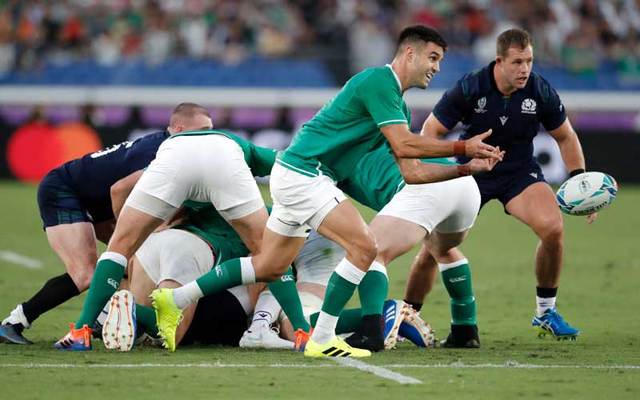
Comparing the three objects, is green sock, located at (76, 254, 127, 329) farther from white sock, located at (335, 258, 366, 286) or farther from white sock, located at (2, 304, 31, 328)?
white sock, located at (335, 258, 366, 286)

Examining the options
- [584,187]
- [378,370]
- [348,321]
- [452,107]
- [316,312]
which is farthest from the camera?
[452,107]

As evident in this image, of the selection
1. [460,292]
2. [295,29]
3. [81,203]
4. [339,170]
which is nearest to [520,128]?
[460,292]

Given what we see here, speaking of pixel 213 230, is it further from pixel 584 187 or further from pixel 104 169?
pixel 584 187

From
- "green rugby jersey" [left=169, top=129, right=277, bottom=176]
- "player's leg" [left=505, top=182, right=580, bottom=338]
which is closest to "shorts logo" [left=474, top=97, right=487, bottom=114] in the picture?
"player's leg" [left=505, top=182, right=580, bottom=338]

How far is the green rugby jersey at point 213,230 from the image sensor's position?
28.4 ft

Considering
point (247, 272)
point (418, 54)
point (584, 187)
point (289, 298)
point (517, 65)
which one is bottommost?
point (289, 298)

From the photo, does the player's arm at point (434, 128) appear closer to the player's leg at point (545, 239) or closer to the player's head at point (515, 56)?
the player's head at point (515, 56)

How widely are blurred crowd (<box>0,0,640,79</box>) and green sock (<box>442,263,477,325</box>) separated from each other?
17354 millimetres

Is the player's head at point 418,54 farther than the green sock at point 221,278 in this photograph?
No

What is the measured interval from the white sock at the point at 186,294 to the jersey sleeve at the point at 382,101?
159 centimetres

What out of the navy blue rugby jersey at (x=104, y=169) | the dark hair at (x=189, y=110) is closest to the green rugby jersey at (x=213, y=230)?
the navy blue rugby jersey at (x=104, y=169)

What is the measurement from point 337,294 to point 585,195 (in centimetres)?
235

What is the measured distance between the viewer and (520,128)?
9.42m

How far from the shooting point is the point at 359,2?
2689cm
